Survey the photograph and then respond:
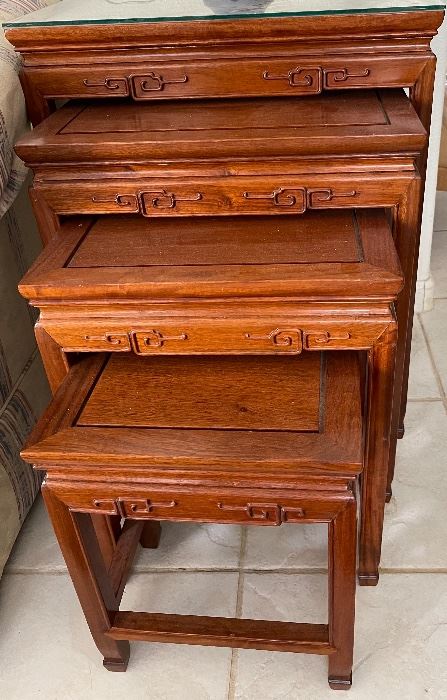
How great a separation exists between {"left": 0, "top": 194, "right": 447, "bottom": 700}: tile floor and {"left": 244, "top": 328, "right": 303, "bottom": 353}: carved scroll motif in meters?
0.48

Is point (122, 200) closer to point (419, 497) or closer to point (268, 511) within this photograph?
point (268, 511)

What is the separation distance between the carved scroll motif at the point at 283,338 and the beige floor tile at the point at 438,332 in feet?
2.60

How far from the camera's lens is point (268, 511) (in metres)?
0.85

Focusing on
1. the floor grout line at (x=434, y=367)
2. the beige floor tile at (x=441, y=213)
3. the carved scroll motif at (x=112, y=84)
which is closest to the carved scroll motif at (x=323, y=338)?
the carved scroll motif at (x=112, y=84)

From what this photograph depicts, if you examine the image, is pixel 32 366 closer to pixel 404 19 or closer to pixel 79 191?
pixel 79 191

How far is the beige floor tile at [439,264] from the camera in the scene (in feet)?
6.42

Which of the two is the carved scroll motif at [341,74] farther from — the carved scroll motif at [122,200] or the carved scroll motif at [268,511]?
the carved scroll motif at [268,511]

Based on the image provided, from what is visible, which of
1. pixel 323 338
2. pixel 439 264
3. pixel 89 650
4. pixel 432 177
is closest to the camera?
pixel 323 338

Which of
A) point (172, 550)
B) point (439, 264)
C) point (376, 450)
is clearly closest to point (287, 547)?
point (172, 550)

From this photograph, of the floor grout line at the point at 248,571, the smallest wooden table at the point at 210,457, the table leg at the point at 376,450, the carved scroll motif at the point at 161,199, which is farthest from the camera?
the floor grout line at the point at 248,571

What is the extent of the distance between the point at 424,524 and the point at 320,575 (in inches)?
8.5

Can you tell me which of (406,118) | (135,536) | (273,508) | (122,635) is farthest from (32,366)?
(406,118)

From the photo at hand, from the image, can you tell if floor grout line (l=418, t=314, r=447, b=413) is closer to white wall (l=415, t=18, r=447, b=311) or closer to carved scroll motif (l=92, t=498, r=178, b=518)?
white wall (l=415, t=18, r=447, b=311)

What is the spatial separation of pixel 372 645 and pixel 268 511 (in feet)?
1.32
